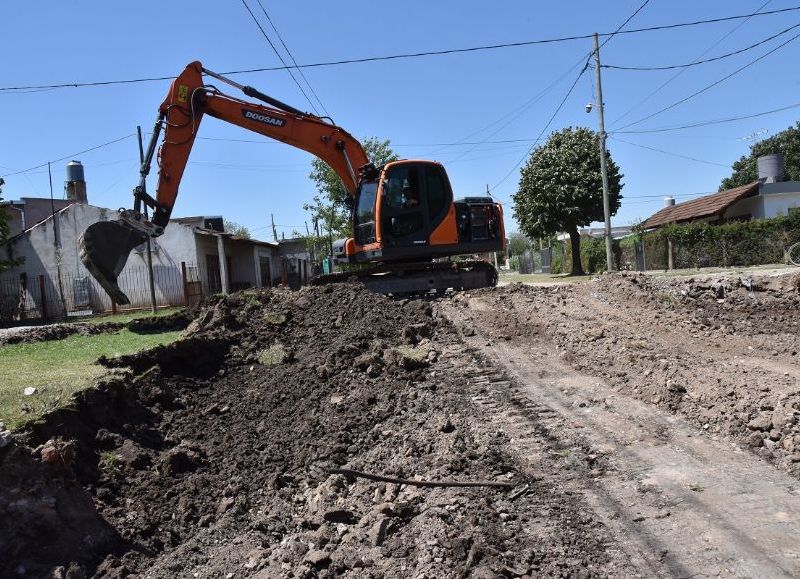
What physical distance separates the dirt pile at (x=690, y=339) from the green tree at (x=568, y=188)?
18.5 m

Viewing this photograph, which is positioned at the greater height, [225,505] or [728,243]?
[728,243]

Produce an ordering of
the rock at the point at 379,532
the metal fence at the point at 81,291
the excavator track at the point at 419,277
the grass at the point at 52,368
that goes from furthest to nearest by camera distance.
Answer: the metal fence at the point at 81,291, the excavator track at the point at 419,277, the grass at the point at 52,368, the rock at the point at 379,532

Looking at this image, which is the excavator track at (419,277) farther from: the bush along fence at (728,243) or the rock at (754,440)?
the bush along fence at (728,243)

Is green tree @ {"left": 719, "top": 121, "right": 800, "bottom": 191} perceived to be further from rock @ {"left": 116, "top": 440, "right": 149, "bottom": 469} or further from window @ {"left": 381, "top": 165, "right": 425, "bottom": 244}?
rock @ {"left": 116, "top": 440, "right": 149, "bottom": 469}

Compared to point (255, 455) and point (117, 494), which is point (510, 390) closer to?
point (255, 455)

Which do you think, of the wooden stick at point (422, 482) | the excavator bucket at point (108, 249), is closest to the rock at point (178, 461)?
the wooden stick at point (422, 482)

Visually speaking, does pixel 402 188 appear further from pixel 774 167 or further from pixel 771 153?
pixel 771 153

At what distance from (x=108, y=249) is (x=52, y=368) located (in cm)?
308

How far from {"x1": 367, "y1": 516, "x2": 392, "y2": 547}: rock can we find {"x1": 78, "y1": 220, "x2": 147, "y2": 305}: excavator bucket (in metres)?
7.96

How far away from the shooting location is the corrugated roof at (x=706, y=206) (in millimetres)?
33438

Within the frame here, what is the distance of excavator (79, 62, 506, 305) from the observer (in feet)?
37.9

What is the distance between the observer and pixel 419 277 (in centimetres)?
1366

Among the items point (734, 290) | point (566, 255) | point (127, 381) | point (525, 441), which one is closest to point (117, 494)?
point (127, 381)

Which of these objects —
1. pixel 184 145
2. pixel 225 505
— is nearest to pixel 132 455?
pixel 225 505
